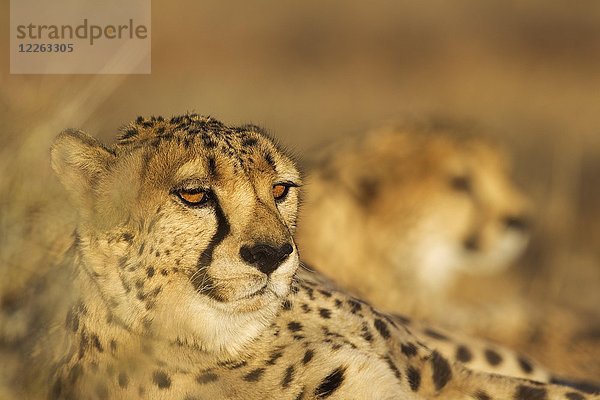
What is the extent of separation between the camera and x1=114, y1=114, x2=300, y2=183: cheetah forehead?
8.68 feet

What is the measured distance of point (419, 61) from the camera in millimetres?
13344

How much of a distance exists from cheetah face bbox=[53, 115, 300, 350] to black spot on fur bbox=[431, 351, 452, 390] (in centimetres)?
58

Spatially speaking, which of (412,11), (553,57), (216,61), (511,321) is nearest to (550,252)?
(511,321)

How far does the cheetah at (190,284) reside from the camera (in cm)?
258

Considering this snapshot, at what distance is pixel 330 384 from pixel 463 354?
1.02m

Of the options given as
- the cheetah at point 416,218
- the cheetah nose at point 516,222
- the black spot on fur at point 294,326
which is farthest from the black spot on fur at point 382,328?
the cheetah nose at point 516,222

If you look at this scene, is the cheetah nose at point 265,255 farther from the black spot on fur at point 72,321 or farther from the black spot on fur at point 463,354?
→ the black spot on fur at point 463,354

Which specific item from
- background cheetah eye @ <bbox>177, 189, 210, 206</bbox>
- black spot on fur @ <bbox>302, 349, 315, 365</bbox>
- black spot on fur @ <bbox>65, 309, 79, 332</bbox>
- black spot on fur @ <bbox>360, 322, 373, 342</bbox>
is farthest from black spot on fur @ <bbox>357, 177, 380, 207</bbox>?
background cheetah eye @ <bbox>177, 189, 210, 206</bbox>

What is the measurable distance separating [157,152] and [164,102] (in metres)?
4.37

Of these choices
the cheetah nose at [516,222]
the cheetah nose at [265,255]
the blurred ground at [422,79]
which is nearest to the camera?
the cheetah nose at [265,255]

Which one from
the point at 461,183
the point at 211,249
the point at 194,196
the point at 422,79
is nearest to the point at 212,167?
the point at 194,196

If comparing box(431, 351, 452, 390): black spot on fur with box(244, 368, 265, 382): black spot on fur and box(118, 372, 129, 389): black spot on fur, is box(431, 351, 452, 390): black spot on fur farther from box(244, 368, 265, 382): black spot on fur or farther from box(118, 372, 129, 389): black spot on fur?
box(118, 372, 129, 389): black spot on fur

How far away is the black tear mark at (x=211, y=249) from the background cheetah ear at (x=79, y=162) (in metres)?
0.32

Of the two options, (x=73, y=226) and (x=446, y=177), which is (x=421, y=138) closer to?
(x=446, y=177)
